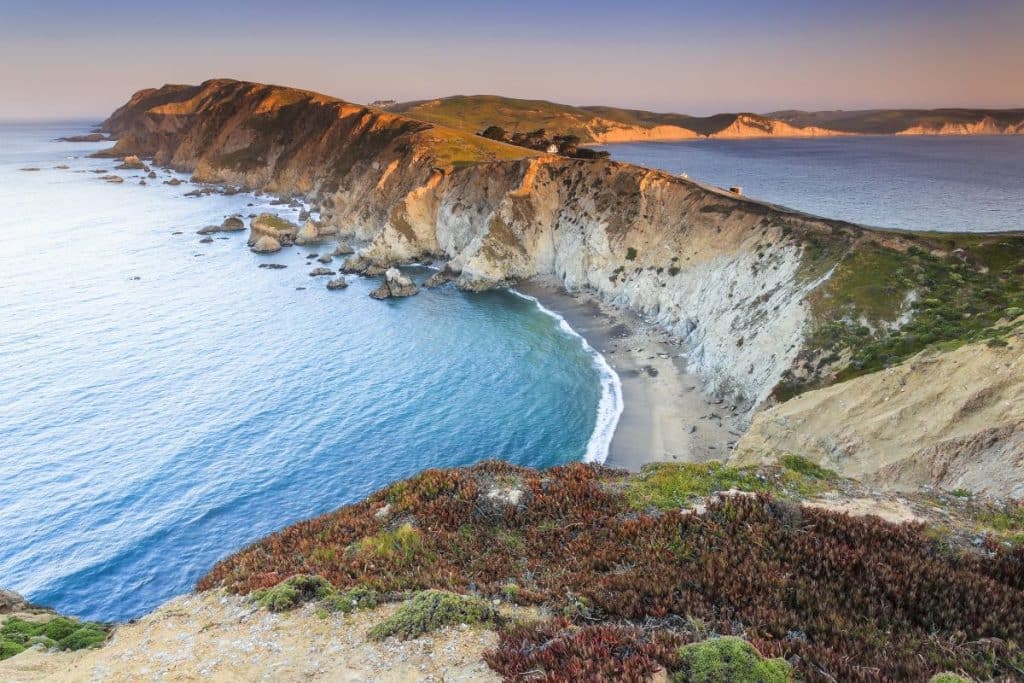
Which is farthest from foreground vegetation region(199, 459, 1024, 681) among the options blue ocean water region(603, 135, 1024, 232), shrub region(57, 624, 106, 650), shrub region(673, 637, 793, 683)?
blue ocean water region(603, 135, 1024, 232)

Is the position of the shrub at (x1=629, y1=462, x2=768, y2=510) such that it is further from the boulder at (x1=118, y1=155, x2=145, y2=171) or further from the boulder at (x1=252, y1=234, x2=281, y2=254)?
the boulder at (x1=118, y1=155, x2=145, y2=171)

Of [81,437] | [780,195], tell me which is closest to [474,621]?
[81,437]

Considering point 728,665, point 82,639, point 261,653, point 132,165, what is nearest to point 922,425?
point 728,665

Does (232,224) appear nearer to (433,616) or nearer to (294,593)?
(294,593)

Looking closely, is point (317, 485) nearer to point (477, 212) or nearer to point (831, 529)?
point (831, 529)

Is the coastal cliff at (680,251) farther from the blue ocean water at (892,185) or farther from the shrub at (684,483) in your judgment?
the blue ocean water at (892,185)
